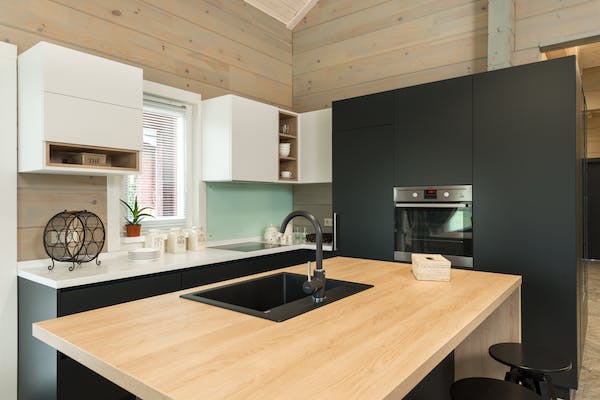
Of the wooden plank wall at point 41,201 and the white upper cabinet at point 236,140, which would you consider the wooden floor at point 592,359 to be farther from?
the wooden plank wall at point 41,201

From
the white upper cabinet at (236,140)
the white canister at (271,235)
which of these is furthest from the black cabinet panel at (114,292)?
the white canister at (271,235)

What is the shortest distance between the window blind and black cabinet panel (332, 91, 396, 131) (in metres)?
1.32

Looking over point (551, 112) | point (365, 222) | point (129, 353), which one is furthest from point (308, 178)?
point (129, 353)

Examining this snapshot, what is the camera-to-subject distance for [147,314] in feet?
4.19

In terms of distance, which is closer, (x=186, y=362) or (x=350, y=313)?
(x=186, y=362)

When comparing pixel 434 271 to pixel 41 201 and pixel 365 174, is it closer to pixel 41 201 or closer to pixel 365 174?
pixel 365 174

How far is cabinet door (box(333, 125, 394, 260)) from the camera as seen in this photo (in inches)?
126

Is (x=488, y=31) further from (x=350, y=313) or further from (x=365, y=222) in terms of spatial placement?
(x=350, y=313)

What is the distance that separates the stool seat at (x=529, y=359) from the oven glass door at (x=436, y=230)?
46.2 inches

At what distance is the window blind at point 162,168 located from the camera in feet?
10.3

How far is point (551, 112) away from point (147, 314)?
2541mm

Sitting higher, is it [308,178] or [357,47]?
[357,47]

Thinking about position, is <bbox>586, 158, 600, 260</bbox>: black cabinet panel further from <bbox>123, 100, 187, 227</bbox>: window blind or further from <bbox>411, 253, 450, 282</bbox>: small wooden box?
<bbox>123, 100, 187, 227</bbox>: window blind

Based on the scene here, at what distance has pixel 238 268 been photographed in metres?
3.01
